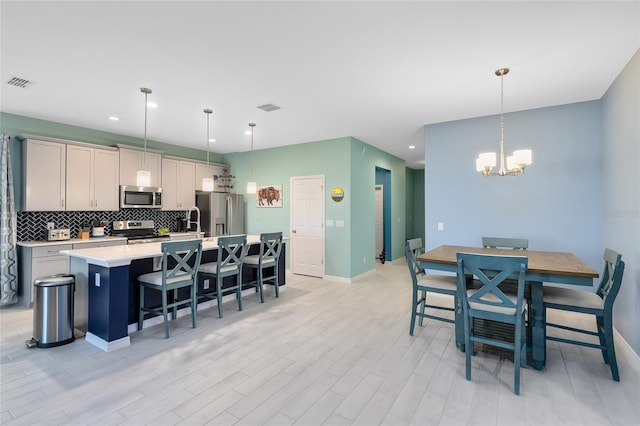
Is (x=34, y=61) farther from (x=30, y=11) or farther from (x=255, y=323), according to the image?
(x=255, y=323)

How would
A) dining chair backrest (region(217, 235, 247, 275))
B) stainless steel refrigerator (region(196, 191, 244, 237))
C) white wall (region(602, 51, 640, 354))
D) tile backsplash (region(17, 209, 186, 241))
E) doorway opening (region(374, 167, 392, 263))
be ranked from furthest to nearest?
doorway opening (region(374, 167, 392, 263)) → stainless steel refrigerator (region(196, 191, 244, 237)) → tile backsplash (region(17, 209, 186, 241)) → dining chair backrest (region(217, 235, 247, 275)) → white wall (region(602, 51, 640, 354))

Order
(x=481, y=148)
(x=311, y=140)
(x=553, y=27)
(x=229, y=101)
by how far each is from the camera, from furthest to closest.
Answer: (x=311, y=140) < (x=481, y=148) < (x=229, y=101) < (x=553, y=27)

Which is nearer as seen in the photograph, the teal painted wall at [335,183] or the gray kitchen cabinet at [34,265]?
the gray kitchen cabinet at [34,265]

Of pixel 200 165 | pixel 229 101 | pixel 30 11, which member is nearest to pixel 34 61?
pixel 30 11

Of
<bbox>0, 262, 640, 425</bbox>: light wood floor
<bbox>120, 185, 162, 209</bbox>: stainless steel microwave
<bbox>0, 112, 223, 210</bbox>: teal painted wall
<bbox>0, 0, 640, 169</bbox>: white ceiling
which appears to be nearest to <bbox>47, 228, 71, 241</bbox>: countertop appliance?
<bbox>0, 112, 223, 210</bbox>: teal painted wall

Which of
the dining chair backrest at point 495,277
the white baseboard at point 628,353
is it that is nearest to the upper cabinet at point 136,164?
the dining chair backrest at point 495,277

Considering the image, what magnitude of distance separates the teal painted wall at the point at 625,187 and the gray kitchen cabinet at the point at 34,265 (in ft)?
22.3

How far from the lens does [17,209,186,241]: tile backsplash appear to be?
456 centimetres

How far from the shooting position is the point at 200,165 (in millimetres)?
6699

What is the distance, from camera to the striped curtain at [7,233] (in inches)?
163

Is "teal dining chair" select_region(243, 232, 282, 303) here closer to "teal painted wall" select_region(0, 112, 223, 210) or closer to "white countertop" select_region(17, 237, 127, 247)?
"white countertop" select_region(17, 237, 127, 247)

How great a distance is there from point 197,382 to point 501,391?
2305mm

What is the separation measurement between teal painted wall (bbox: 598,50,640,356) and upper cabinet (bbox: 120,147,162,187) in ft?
21.3

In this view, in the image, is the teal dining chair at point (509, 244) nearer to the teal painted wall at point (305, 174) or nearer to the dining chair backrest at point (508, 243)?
the dining chair backrest at point (508, 243)
